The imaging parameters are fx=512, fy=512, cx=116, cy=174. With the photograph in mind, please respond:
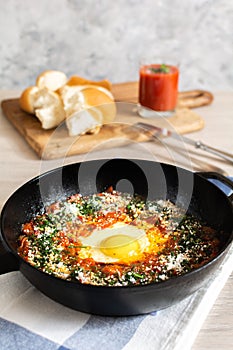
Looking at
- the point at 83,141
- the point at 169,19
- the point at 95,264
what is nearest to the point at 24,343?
the point at 95,264

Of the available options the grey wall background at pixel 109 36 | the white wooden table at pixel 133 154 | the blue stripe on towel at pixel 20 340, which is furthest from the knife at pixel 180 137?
the blue stripe on towel at pixel 20 340

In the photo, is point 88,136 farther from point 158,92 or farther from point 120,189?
point 120,189

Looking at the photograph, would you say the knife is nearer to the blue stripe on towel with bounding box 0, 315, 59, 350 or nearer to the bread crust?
the bread crust

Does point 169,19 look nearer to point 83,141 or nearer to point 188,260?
point 83,141

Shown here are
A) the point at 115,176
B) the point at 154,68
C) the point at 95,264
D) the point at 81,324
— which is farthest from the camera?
the point at 154,68

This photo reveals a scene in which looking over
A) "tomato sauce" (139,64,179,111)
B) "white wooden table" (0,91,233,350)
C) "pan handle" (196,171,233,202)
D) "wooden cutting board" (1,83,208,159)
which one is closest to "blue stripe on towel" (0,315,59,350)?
"white wooden table" (0,91,233,350)

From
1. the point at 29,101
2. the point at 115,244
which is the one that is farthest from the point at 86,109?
the point at 115,244

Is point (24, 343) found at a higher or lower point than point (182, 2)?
lower
